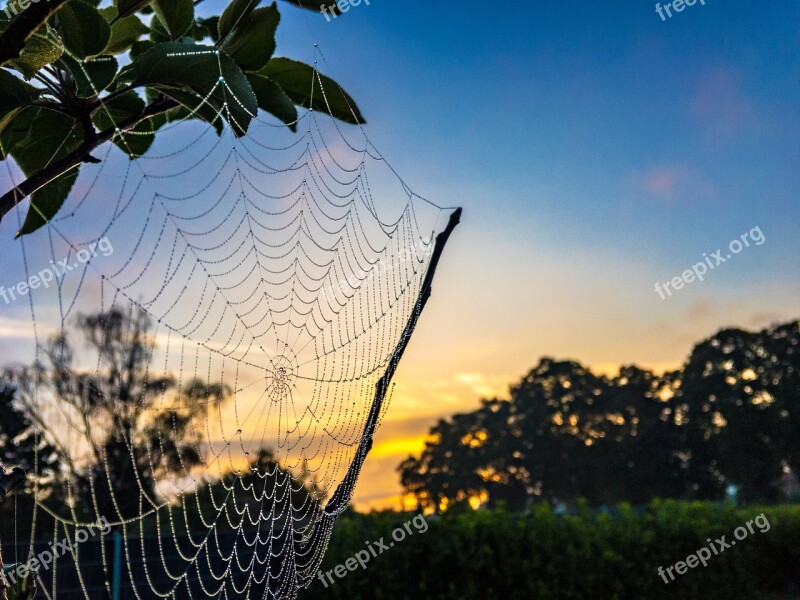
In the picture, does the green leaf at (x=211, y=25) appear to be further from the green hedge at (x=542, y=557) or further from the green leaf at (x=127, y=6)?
the green hedge at (x=542, y=557)

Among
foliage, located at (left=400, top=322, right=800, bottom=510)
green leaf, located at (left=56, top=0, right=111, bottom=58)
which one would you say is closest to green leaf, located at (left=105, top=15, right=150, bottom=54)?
green leaf, located at (left=56, top=0, right=111, bottom=58)

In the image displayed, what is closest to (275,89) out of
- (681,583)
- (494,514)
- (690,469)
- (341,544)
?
(341,544)

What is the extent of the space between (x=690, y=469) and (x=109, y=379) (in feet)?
86.7

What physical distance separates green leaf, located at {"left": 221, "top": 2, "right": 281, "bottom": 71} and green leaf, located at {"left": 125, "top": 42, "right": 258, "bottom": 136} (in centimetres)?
12

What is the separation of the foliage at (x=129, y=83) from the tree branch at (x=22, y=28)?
17.3 inches

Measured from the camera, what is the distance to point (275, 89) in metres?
2.40

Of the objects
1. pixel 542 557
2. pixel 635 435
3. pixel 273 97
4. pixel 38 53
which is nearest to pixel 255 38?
pixel 273 97

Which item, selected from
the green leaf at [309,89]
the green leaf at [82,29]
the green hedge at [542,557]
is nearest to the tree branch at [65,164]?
the green leaf at [82,29]

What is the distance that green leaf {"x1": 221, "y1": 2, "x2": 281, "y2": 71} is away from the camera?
2188 mm

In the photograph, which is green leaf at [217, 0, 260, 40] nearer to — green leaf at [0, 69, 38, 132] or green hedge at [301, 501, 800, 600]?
green leaf at [0, 69, 38, 132]

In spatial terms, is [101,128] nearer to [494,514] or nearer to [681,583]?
[494,514]

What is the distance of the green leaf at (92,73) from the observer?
6.48ft

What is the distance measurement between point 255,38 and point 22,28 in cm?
95

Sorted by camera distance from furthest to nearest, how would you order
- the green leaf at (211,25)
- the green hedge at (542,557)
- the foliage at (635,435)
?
1. the foliage at (635,435)
2. the green hedge at (542,557)
3. the green leaf at (211,25)
